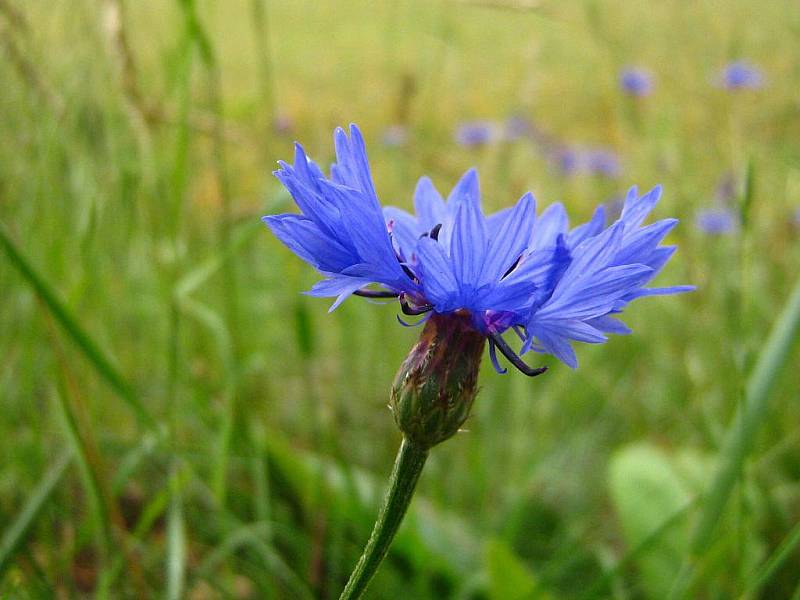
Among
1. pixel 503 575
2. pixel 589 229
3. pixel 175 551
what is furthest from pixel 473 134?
pixel 589 229

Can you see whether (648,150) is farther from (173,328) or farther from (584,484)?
(173,328)

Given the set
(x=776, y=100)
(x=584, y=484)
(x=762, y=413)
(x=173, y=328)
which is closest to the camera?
(x=762, y=413)

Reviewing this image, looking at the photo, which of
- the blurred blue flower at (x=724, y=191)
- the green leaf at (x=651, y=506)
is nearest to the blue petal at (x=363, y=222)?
the green leaf at (x=651, y=506)

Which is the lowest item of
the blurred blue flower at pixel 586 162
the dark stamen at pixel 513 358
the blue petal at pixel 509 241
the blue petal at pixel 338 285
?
the dark stamen at pixel 513 358

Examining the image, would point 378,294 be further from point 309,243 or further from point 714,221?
point 714,221

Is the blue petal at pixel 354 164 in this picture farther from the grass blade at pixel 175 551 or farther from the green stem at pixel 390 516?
the grass blade at pixel 175 551

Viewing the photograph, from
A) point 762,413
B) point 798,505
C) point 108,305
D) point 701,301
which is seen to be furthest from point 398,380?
point 701,301

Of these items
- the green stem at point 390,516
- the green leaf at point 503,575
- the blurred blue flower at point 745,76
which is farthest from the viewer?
the blurred blue flower at point 745,76
